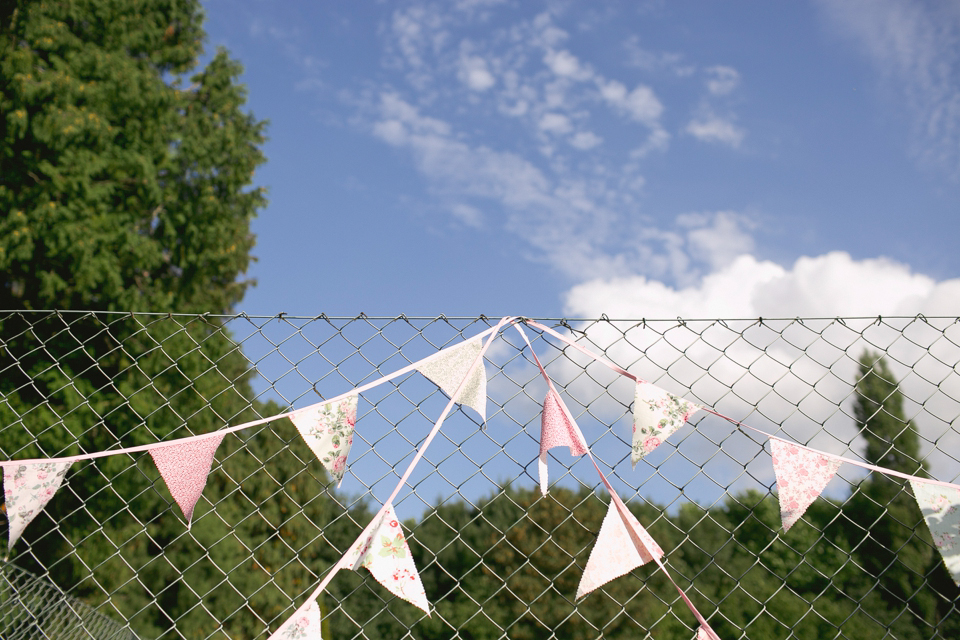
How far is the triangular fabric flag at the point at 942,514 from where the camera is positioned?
5.09ft

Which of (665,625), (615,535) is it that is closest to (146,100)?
(615,535)

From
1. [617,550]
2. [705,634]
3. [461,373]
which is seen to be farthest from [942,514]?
[461,373]

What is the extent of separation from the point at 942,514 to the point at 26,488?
99.2 inches

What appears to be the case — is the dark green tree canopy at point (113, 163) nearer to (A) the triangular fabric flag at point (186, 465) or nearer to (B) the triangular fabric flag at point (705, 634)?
(A) the triangular fabric flag at point (186, 465)

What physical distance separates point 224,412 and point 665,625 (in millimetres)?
16308

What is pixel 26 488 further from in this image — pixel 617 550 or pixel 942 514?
pixel 942 514

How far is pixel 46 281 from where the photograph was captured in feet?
21.5

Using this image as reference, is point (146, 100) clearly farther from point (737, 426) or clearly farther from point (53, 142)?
point (737, 426)

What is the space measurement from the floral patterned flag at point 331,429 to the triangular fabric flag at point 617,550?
2.36 feet

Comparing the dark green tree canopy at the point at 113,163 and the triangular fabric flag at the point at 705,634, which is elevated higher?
the triangular fabric flag at the point at 705,634

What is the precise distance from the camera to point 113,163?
23.5 ft

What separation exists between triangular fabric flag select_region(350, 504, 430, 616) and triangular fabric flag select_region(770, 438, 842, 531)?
98 centimetres

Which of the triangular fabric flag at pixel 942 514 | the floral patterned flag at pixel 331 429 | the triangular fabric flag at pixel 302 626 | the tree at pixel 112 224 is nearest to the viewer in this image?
the triangular fabric flag at pixel 302 626

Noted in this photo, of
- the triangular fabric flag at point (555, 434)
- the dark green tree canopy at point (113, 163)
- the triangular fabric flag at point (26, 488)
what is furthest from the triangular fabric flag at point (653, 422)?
the dark green tree canopy at point (113, 163)
